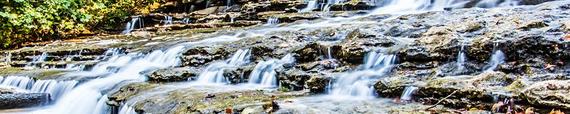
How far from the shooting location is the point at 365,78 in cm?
607

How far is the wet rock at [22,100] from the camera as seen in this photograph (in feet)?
25.6

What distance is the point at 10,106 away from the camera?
7.82 m

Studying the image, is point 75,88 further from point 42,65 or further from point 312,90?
point 312,90

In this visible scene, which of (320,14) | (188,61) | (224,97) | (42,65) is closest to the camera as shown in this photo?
(224,97)

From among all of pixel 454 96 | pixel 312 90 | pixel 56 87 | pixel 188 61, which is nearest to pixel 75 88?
pixel 56 87

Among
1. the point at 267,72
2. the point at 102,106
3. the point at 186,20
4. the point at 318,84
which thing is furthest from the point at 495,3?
the point at 186,20

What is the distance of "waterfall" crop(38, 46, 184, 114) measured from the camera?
24.2 feet

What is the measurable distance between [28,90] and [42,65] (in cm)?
196

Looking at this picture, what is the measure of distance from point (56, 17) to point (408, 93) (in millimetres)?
12365

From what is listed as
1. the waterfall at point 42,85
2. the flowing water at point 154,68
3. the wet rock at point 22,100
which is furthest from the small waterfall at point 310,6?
the wet rock at point 22,100

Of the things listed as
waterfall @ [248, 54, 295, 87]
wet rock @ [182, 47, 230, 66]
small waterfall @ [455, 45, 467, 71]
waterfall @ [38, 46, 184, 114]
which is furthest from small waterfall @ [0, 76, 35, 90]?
small waterfall @ [455, 45, 467, 71]

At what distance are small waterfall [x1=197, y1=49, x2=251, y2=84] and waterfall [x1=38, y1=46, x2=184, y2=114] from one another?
100cm

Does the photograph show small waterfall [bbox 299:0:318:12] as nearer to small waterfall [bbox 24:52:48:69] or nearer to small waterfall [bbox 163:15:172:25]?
small waterfall [bbox 163:15:172:25]

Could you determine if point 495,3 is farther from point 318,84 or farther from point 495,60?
point 318,84
